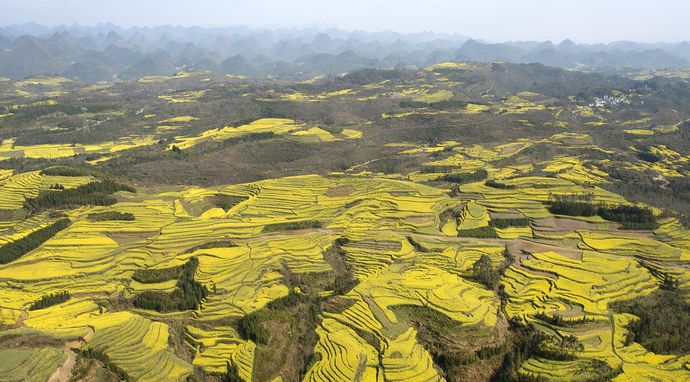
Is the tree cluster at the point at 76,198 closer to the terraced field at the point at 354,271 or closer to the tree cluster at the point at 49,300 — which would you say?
the terraced field at the point at 354,271

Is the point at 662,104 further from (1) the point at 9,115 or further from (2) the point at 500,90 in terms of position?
(1) the point at 9,115

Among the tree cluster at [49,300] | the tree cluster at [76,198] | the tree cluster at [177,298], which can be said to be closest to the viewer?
the tree cluster at [49,300]

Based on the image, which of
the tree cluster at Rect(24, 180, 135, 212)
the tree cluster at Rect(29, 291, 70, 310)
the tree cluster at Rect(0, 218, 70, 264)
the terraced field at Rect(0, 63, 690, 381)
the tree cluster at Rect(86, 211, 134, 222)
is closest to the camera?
the terraced field at Rect(0, 63, 690, 381)

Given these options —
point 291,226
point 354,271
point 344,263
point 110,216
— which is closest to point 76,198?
point 110,216

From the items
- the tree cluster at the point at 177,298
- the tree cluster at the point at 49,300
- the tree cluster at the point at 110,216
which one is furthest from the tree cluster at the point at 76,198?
the tree cluster at the point at 177,298

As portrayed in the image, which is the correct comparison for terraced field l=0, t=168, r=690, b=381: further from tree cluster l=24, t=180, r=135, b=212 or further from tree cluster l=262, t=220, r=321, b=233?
tree cluster l=24, t=180, r=135, b=212

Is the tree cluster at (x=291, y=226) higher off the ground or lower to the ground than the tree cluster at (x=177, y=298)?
higher

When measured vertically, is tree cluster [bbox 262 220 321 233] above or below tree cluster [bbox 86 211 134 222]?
below

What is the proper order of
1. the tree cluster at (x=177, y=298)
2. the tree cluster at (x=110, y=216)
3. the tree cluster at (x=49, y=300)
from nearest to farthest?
the tree cluster at (x=49, y=300) → the tree cluster at (x=177, y=298) → the tree cluster at (x=110, y=216)

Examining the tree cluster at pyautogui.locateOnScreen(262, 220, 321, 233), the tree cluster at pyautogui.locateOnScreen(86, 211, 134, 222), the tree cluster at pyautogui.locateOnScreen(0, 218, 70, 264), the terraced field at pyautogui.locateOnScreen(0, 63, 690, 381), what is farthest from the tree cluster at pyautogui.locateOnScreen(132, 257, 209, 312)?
the tree cluster at pyautogui.locateOnScreen(86, 211, 134, 222)

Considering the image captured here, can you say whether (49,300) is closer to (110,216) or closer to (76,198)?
(110,216)

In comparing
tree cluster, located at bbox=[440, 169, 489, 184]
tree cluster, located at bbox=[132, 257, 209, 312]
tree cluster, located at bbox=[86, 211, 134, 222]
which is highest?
tree cluster, located at bbox=[86, 211, 134, 222]
